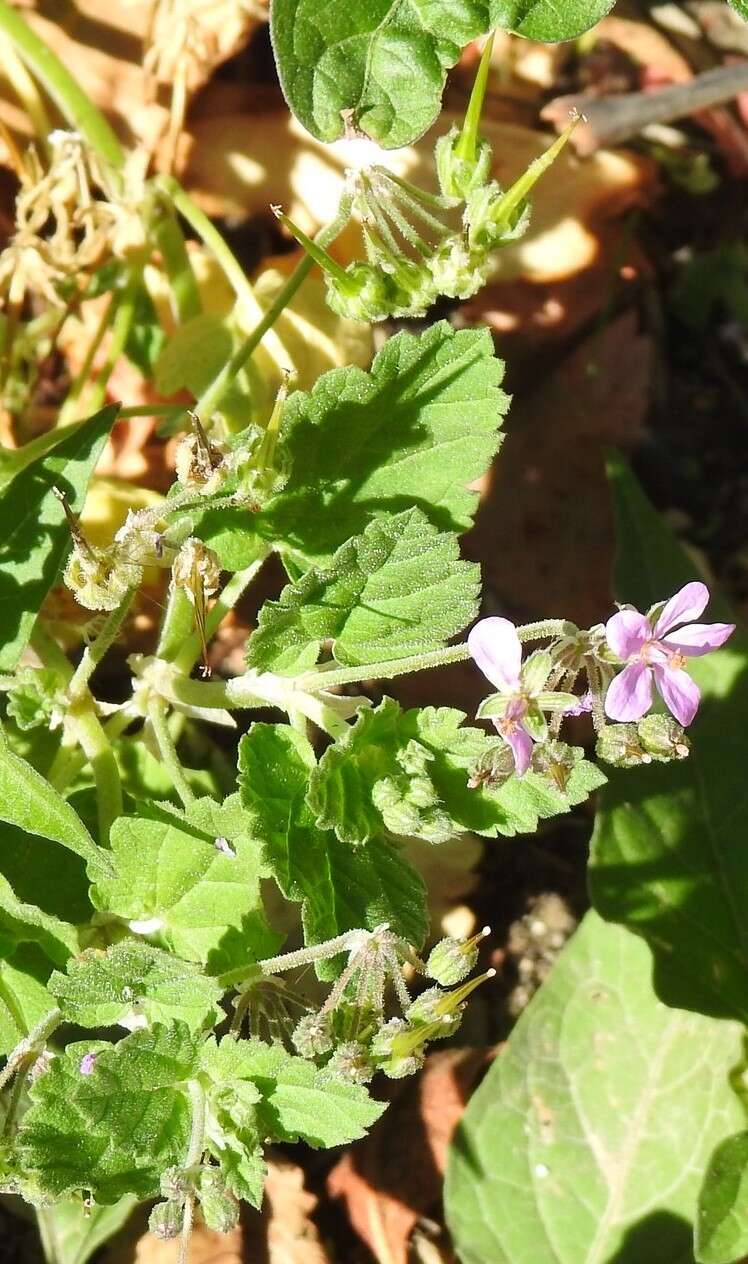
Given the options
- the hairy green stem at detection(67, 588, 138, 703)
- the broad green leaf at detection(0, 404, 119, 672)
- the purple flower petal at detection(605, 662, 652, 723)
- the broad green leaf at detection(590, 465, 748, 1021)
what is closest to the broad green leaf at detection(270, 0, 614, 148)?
the broad green leaf at detection(0, 404, 119, 672)

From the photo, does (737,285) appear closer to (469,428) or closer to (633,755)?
(469,428)

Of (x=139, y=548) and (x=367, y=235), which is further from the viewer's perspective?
(x=367, y=235)

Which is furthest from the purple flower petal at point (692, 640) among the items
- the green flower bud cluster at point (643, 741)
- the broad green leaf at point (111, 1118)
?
the broad green leaf at point (111, 1118)

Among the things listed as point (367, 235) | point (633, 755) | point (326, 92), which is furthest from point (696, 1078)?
point (326, 92)

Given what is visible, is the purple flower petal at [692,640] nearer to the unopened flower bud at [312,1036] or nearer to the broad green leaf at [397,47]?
the unopened flower bud at [312,1036]

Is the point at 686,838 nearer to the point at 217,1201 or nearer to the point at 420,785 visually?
the point at 420,785

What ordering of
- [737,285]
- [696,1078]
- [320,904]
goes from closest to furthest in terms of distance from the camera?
[320,904] → [696,1078] → [737,285]

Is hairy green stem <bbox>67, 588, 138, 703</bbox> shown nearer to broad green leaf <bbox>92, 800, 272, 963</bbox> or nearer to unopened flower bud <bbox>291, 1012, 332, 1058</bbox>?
broad green leaf <bbox>92, 800, 272, 963</bbox>
